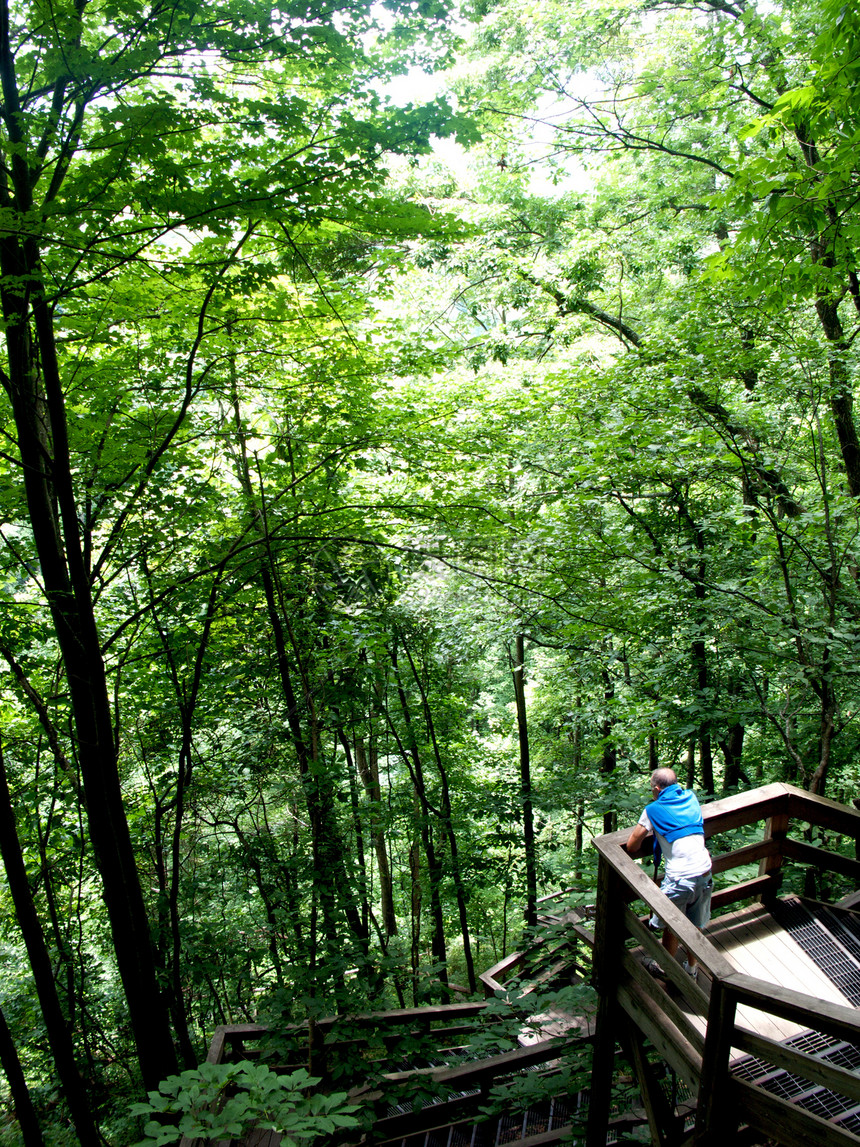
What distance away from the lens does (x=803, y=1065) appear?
2.04m

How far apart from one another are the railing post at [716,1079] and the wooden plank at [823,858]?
61.5 inches

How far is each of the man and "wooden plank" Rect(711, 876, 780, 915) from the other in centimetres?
11

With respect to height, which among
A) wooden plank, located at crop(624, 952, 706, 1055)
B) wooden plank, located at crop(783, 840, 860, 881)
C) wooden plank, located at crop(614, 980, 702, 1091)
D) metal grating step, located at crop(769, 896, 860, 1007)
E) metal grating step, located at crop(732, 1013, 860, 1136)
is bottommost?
metal grating step, located at crop(732, 1013, 860, 1136)

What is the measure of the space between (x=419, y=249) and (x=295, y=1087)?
11.5 m

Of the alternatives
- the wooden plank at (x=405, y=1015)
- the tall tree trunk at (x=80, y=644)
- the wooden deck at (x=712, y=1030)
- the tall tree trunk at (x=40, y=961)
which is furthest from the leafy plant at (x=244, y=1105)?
the wooden plank at (x=405, y=1015)

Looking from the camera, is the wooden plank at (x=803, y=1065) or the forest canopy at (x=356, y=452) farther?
the forest canopy at (x=356, y=452)

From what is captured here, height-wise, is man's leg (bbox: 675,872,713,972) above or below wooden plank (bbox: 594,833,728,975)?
below

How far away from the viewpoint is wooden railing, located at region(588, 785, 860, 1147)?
2092mm

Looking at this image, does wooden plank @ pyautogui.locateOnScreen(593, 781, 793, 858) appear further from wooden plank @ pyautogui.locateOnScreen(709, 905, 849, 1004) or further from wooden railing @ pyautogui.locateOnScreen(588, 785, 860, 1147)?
wooden plank @ pyautogui.locateOnScreen(709, 905, 849, 1004)

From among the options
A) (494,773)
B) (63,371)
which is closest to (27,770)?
(63,371)

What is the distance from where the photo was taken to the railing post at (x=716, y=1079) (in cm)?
238

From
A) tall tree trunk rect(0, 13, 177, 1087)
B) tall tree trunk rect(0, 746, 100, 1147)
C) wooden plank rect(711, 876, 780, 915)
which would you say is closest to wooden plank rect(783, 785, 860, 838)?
wooden plank rect(711, 876, 780, 915)

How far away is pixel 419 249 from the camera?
10984 millimetres

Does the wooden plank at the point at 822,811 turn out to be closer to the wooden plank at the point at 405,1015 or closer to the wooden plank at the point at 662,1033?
the wooden plank at the point at 662,1033
